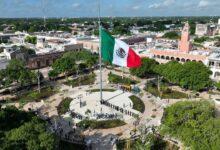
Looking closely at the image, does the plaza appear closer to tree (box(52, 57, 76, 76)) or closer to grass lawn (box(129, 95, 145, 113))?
grass lawn (box(129, 95, 145, 113))

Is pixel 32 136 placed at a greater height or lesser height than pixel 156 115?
greater

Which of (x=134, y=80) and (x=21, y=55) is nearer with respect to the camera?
(x=134, y=80)

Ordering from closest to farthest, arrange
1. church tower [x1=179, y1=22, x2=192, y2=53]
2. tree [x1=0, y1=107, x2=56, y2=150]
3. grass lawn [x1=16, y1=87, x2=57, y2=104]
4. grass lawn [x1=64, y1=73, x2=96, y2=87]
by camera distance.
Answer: tree [x1=0, y1=107, x2=56, y2=150] < grass lawn [x1=16, y1=87, x2=57, y2=104] < grass lawn [x1=64, y1=73, x2=96, y2=87] < church tower [x1=179, y1=22, x2=192, y2=53]

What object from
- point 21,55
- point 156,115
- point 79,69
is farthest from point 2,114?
point 21,55

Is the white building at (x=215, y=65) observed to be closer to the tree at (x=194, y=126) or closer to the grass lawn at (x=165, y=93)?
the grass lawn at (x=165, y=93)

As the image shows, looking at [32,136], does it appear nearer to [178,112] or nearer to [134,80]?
[178,112]

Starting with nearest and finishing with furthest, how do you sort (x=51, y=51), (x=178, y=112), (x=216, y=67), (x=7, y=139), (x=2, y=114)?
(x=7, y=139) → (x=2, y=114) → (x=178, y=112) → (x=216, y=67) → (x=51, y=51)

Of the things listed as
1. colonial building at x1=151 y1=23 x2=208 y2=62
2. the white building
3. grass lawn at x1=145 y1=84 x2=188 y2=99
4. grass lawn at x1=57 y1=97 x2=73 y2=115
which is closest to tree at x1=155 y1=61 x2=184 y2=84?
grass lawn at x1=145 y1=84 x2=188 y2=99

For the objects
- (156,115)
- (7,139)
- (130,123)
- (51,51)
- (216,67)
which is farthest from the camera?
(51,51)
